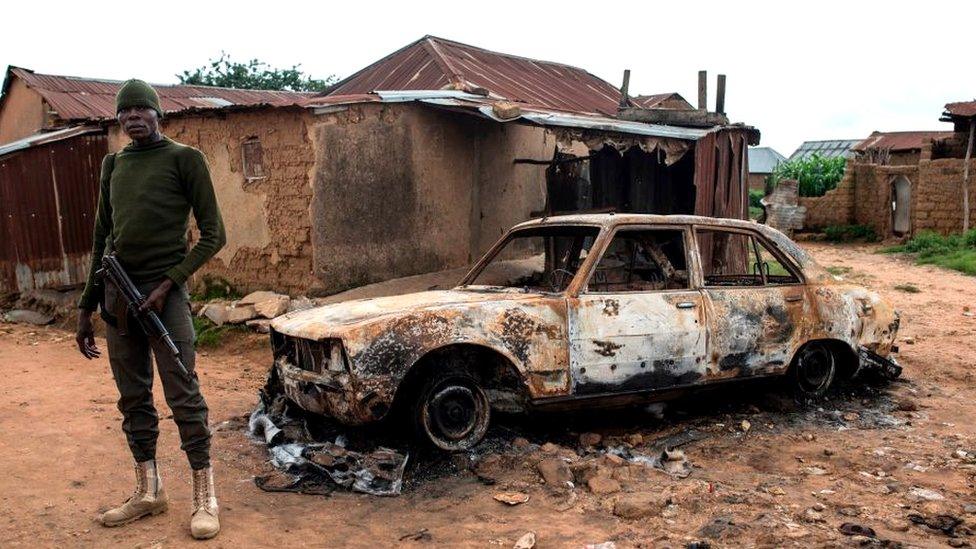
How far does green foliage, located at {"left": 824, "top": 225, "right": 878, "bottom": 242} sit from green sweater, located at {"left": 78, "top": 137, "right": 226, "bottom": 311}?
65.7 feet

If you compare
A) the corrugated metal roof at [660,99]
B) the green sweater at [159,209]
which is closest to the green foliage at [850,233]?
the corrugated metal roof at [660,99]

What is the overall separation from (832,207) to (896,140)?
12760 mm

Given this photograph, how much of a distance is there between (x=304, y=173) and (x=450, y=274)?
217 cm

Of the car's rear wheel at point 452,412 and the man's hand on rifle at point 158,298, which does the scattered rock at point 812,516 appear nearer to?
the car's rear wheel at point 452,412

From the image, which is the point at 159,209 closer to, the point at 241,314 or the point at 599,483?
the point at 599,483

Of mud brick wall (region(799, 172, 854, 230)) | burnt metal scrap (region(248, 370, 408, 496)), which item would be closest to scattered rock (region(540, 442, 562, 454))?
burnt metal scrap (region(248, 370, 408, 496))

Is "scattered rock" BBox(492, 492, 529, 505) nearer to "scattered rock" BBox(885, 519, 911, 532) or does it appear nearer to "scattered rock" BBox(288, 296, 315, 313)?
"scattered rock" BBox(885, 519, 911, 532)

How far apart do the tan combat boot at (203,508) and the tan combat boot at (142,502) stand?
0.80 feet

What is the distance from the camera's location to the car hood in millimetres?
4426

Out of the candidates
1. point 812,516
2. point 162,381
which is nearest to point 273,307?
point 162,381

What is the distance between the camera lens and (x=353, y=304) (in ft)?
16.4

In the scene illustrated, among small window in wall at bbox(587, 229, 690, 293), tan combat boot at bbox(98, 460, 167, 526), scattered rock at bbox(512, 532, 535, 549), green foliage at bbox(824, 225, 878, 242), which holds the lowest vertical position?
green foliage at bbox(824, 225, 878, 242)

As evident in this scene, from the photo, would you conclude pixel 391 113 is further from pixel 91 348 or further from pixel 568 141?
pixel 91 348

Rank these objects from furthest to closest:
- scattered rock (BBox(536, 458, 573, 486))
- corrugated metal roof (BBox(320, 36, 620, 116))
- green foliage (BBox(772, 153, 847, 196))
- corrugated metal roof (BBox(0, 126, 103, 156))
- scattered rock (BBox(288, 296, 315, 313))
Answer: green foliage (BBox(772, 153, 847, 196)), corrugated metal roof (BBox(320, 36, 620, 116)), corrugated metal roof (BBox(0, 126, 103, 156)), scattered rock (BBox(288, 296, 315, 313)), scattered rock (BBox(536, 458, 573, 486))
